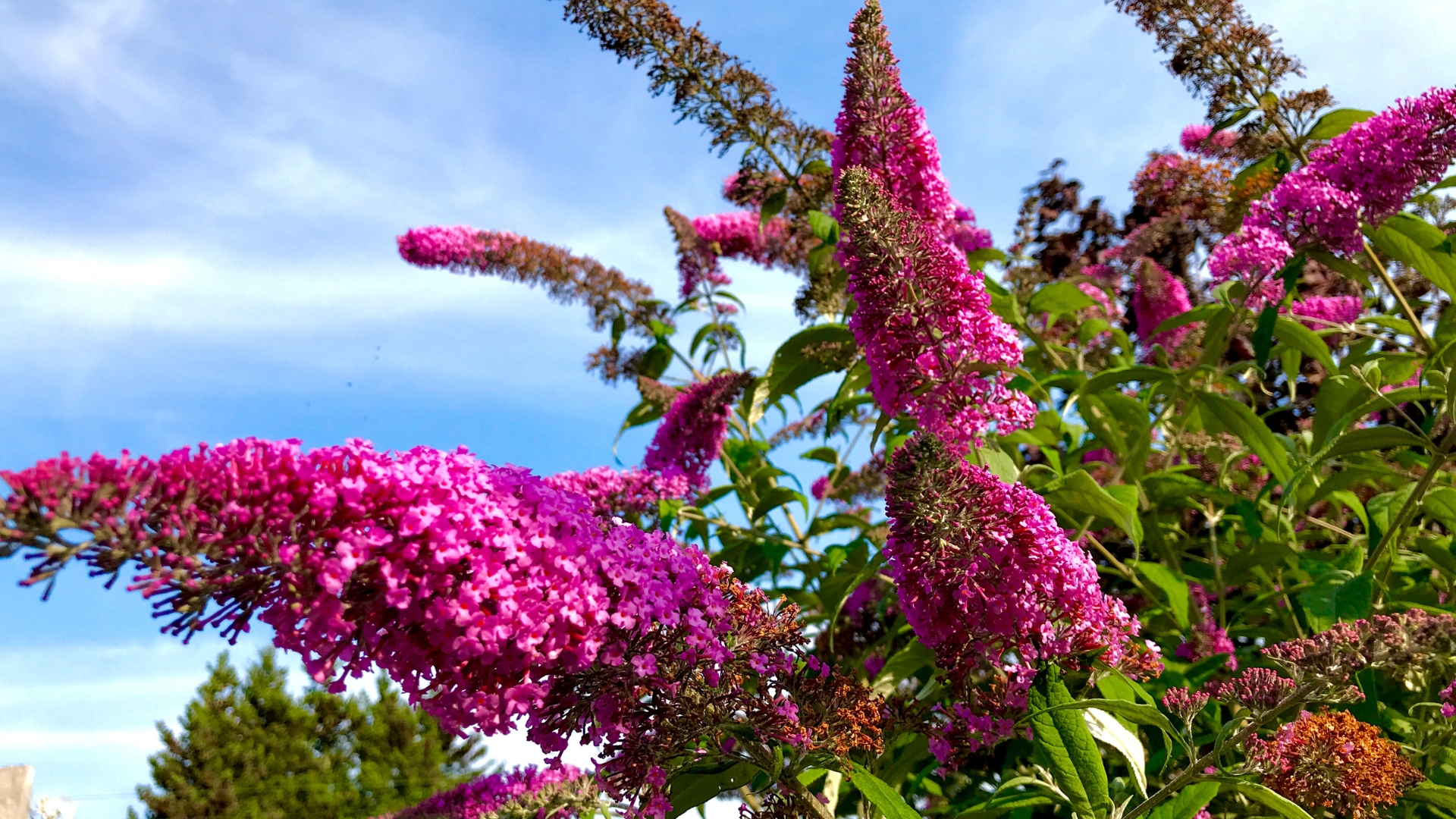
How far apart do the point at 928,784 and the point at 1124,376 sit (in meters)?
1.42

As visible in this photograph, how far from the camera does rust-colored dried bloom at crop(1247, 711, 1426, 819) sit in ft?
5.86

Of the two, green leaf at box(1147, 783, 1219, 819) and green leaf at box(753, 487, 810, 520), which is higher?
green leaf at box(753, 487, 810, 520)

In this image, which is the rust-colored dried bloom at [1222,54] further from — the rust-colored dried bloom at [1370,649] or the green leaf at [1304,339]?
the rust-colored dried bloom at [1370,649]

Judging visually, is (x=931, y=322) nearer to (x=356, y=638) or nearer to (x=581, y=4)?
(x=356, y=638)

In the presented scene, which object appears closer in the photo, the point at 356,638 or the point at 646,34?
the point at 356,638

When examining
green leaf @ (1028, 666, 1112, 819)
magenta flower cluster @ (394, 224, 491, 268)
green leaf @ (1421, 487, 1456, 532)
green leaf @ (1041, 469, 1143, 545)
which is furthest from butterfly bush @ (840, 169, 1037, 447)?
magenta flower cluster @ (394, 224, 491, 268)

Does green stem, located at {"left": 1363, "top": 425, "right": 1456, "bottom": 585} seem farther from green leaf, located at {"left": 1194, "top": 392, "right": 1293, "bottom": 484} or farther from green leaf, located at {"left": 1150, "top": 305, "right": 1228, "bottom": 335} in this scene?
green leaf, located at {"left": 1150, "top": 305, "right": 1228, "bottom": 335}

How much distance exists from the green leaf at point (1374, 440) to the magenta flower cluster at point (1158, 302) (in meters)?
1.89

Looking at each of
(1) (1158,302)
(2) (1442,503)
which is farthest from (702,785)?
(1) (1158,302)

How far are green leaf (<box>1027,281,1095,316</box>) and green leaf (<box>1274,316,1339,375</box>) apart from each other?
0.85 metres

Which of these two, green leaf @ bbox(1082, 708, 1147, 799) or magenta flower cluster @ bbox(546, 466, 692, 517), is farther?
magenta flower cluster @ bbox(546, 466, 692, 517)

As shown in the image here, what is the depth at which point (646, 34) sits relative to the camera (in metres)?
3.70

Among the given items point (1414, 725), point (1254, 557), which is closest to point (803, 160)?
point (1254, 557)

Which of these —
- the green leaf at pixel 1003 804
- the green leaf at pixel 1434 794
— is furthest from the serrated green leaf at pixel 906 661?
the green leaf at pixel 1434 794
